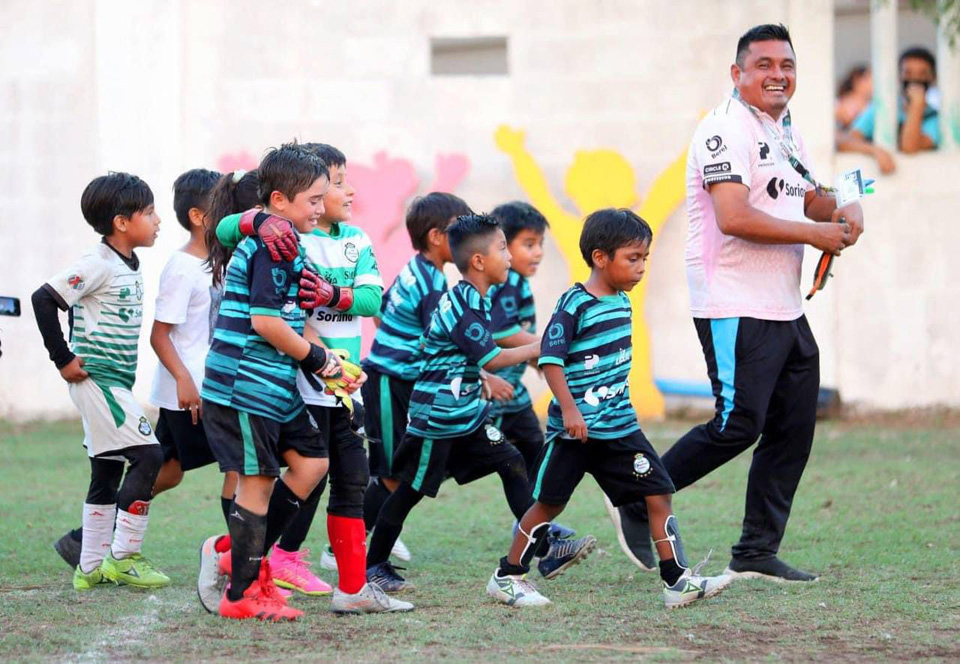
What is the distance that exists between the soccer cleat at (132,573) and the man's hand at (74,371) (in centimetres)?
67

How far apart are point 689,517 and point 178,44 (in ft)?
21.1

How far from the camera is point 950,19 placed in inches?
408

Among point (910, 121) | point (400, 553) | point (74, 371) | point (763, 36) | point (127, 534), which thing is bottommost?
point (400, 553)

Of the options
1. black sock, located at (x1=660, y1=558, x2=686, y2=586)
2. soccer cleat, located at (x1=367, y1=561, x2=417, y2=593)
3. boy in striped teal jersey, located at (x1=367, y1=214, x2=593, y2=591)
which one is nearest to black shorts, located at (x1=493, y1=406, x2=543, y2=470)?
boy in striped teal jersey, located at (x1=367, y1=214, x2=593, y2=591)

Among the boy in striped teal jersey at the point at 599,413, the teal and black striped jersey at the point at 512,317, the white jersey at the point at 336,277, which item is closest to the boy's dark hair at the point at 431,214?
the teal and black striped jersey at the point at 512,317

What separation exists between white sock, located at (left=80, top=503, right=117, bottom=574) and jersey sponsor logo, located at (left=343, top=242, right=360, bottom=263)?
1.47 metres

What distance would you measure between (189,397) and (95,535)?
0.63m

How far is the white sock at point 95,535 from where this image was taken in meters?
5.26

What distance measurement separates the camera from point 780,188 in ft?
16.7

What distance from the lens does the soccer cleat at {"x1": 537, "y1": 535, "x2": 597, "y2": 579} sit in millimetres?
5137

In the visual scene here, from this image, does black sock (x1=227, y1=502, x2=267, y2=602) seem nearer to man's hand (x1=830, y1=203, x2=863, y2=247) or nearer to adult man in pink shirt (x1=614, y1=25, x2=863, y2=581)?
adult man in pink shirt (x1=614, y1=25, x2=863, y2=581)

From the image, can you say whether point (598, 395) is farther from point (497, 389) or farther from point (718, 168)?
point (718, 168)

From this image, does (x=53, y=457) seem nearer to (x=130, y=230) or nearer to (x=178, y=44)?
(x=178, y=44)

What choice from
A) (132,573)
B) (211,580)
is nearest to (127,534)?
(132,573)
